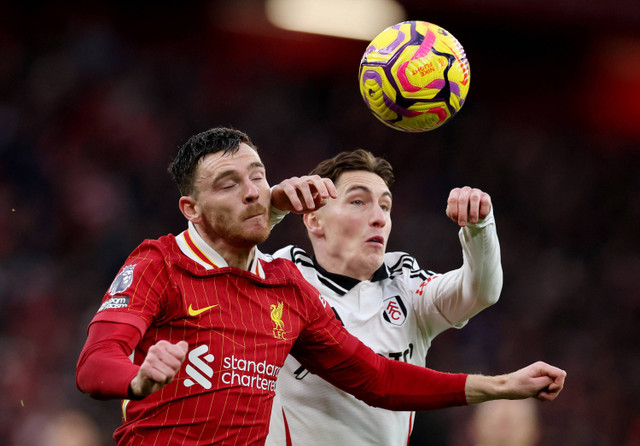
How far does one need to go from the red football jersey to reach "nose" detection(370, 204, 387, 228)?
0.93 m

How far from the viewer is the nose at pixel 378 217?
3861 mm

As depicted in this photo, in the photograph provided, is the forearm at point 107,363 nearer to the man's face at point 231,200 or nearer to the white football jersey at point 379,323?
the man's face at point 231,200

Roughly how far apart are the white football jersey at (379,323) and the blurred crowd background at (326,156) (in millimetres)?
3124

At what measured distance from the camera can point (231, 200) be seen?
9.36 feet

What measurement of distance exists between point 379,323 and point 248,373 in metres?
1.15

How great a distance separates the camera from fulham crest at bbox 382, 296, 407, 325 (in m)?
3.72

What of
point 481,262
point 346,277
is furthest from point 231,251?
point 481,262

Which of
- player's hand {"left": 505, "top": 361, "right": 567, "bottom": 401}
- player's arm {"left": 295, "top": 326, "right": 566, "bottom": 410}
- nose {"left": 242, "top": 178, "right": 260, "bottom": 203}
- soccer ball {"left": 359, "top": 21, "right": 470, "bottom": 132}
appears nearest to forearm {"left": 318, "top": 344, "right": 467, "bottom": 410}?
player's arm {"left": 295, "top": 326, "right": 566, "bottom": 410}

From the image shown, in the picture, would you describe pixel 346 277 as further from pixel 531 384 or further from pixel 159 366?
pixel 159 366

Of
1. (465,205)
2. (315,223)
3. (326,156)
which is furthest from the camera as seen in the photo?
(326,156)

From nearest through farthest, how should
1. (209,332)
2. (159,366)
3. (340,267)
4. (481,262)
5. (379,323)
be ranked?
(159,366) < (209,332) < (481,262) < (379,323) < (340,267)

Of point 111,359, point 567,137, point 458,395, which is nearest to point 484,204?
point 458,395

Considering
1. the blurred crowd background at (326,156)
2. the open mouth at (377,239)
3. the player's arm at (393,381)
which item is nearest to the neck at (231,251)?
the player's arm at (393,381)

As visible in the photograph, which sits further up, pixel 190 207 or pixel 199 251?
pixel 190 207
